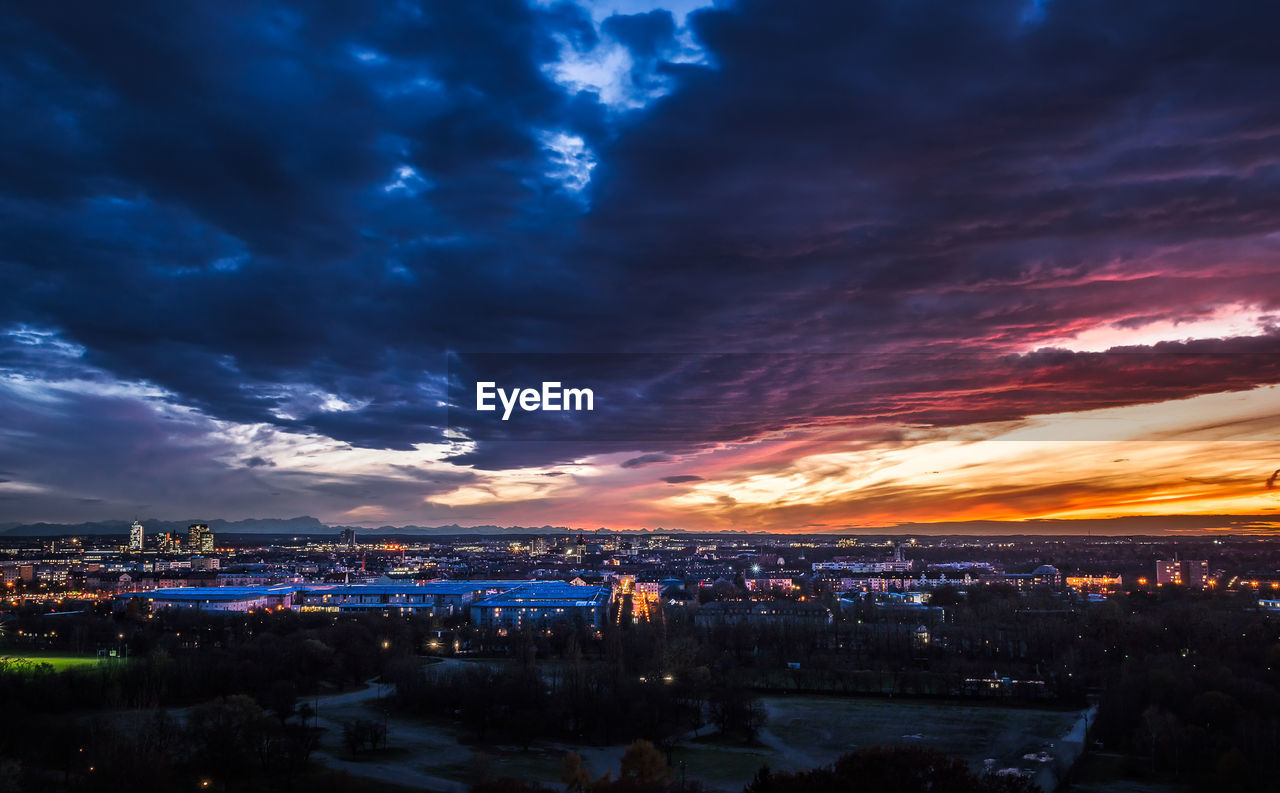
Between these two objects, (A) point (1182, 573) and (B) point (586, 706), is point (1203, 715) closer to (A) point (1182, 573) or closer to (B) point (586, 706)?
(B) point (586, 706)

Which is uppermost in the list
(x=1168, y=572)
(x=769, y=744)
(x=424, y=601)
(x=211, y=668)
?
(x=211, y=668)

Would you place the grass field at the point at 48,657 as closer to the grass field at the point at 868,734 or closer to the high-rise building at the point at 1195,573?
the grass field at the point at 868,734

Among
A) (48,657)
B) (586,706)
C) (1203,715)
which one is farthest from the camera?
(48,657)

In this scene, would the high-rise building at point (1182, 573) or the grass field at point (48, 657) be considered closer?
the grass field at point (48, 657)

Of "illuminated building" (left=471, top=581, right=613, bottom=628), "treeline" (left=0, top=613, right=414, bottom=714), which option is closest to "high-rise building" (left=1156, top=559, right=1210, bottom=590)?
"illuminated building" (left=471, top=581, right=613, bottom=628)

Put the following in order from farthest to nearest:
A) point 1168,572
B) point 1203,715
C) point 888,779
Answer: point 1168,572
point 1203,715
point 888,779

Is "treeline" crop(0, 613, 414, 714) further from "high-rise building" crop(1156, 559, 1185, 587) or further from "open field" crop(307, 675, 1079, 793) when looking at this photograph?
"high-rise building" crop(1156, 559, 1185, 587)

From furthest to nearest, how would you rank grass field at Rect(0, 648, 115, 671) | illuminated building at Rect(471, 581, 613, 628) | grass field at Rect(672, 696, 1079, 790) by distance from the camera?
1. illuminated building at Rect(471, 581, 613, 628)
2. grass field at Rect(0, 648, 115, 671)
3. grass field at Rect(672, 696, 1079, 790)

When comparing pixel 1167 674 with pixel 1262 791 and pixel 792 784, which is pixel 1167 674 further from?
pixel 792 784

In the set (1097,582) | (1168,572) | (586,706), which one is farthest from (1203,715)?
(1168,572)

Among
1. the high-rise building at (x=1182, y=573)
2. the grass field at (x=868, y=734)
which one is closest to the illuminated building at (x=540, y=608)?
the grass field at (x=868, y=734)

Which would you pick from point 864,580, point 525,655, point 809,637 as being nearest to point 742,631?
point 809,637
